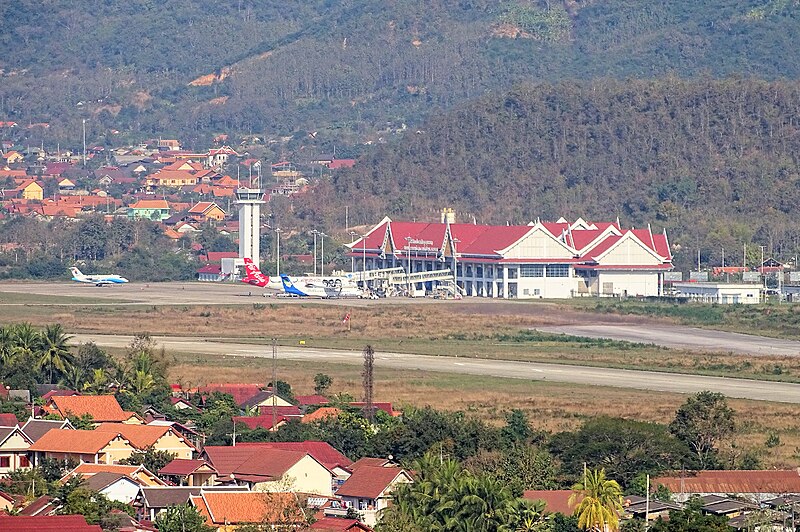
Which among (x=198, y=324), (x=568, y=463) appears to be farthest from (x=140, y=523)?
(x=198, y=324)

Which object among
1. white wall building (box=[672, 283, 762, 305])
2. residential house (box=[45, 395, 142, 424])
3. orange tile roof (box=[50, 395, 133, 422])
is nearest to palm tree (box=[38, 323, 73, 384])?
residential house (box=[45, 395, 142, 424])

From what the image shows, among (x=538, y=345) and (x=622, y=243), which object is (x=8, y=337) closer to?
(x=538, y=345)

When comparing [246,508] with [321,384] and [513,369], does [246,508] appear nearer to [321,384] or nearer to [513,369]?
[321,384]

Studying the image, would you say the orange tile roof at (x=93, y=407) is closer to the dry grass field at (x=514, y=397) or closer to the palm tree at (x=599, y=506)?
the dry grass field at (x=514, y=397)

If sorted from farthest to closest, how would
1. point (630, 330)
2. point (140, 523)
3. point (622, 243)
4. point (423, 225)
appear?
point (423, 225), point (622, 243), point (630, 330), point (140, 523)

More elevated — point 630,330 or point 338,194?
point 338,194

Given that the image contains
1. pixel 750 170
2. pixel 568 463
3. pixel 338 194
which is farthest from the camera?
pixel 338 194

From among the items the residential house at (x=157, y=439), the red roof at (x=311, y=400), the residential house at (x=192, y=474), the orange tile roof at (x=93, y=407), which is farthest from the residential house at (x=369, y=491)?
the red roof at (x=311, y=400)
